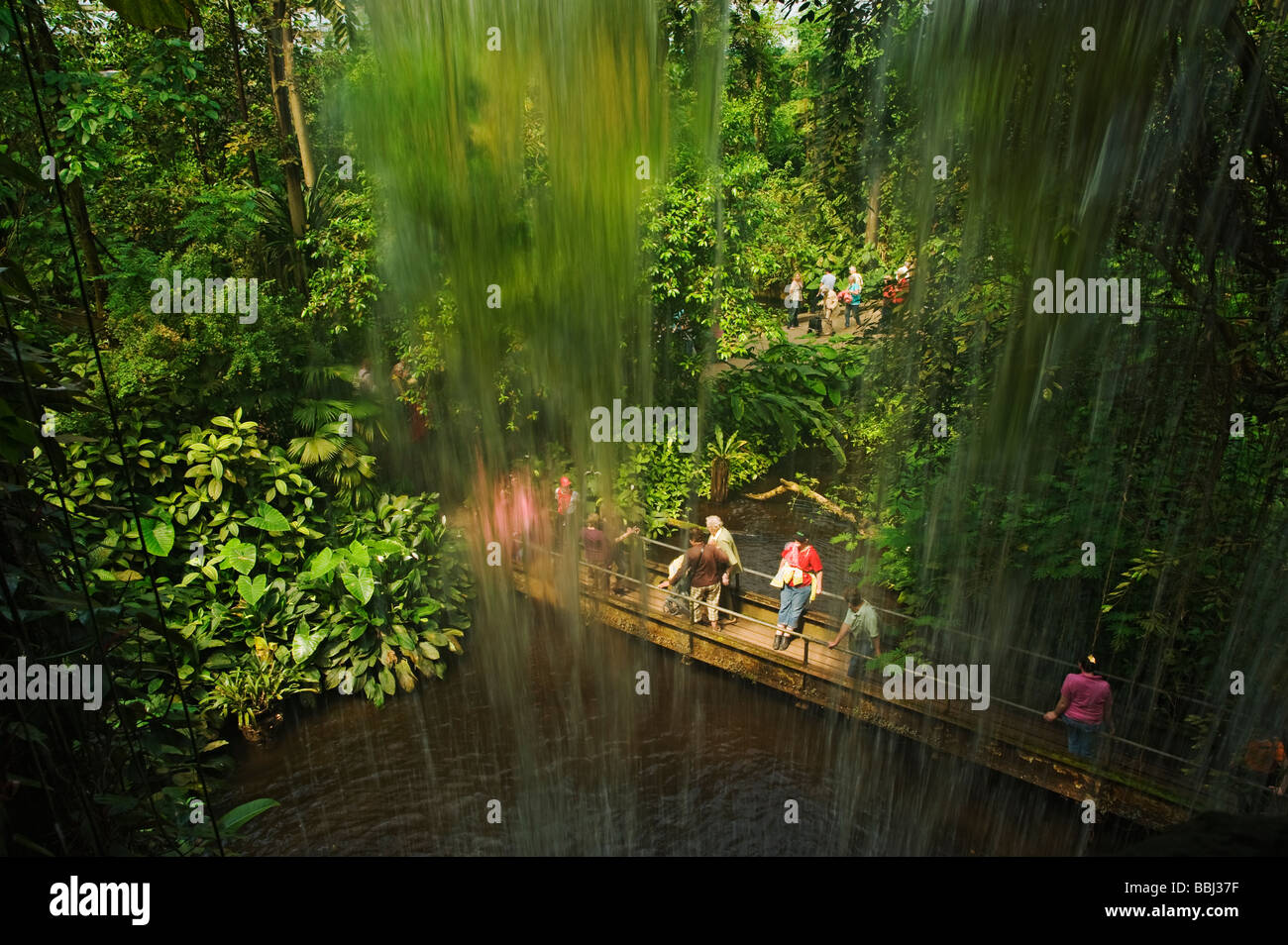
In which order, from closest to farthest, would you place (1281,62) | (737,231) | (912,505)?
(1281,62)
(912,505)
(737,231)

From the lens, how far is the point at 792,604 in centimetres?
875

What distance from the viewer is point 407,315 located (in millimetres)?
10188

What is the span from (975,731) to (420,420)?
7891 mm

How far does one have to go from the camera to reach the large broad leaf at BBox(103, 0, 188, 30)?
1.72m

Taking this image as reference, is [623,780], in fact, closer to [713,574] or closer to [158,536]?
[713,574]

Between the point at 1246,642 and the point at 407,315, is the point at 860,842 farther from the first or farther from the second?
the point at 407,315

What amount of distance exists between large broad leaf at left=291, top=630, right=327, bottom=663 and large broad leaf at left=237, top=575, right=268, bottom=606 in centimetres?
58

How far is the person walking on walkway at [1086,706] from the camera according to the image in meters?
6.73

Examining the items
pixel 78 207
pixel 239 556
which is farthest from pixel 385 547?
pixel 78 207

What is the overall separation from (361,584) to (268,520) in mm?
1375

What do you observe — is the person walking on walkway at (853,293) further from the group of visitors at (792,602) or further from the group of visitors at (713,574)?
the group of visitors at (713,574)

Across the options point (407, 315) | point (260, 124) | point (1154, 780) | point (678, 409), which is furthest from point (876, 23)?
point (260, 124)

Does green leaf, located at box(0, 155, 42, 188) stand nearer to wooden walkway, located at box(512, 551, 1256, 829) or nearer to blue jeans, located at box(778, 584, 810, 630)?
wooden walkway, located at box(512, 551, 1256, 829)

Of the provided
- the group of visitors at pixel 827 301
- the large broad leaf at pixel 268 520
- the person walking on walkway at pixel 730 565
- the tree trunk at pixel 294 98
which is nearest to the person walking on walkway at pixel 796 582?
the person walking on walkway at pixel 730 565
